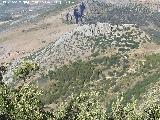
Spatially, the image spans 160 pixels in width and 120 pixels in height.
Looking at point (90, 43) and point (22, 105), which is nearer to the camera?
point (22, 105)

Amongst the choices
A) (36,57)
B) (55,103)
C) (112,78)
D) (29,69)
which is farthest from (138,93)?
(36,57)

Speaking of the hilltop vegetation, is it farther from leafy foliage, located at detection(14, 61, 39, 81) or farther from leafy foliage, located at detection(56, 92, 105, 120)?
leafy foliage, located at detection(56, 92, 105, 120)

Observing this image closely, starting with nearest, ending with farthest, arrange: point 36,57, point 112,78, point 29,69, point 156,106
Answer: point 156,106 → point 29,69 → point 112,78 → point 36,57

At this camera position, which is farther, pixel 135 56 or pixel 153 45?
pixel 153 45

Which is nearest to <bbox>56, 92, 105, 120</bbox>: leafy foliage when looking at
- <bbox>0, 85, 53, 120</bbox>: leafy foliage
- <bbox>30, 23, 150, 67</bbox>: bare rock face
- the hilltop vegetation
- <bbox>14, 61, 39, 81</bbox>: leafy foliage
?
<bbox>0, 85, 53, 120</bbox>: leafy foliage

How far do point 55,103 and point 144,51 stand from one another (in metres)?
29.7

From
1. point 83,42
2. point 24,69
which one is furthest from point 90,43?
point 24,69

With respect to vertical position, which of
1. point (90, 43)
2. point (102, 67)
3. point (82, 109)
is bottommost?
point (102, 67)

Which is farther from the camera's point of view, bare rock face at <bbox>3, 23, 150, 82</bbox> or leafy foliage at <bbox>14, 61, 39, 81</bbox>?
bare rock face at <bbox>3, 23, 150, 82</bbox>

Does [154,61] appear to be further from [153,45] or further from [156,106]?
[156,106]

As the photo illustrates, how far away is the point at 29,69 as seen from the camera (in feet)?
144

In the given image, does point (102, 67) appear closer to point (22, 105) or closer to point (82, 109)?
point (82, 109)

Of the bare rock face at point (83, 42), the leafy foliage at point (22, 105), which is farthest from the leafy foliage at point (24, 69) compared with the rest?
the bare rock face at point (83, 42)

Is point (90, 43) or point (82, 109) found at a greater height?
point (82, 109)
